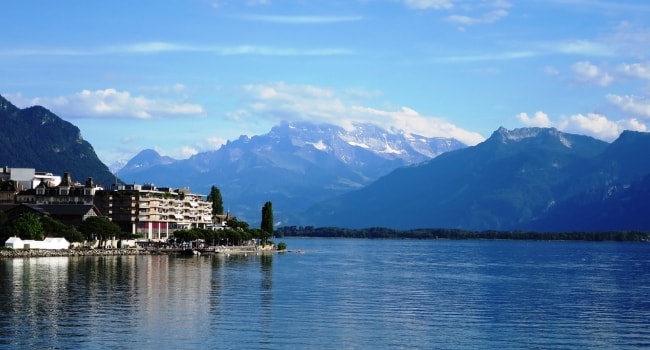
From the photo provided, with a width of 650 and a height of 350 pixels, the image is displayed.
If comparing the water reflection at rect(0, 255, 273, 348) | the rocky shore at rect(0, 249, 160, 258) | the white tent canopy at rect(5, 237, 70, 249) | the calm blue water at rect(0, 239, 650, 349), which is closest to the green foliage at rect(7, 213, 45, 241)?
the white tent canopy at rect(5, 237, 70, 249)

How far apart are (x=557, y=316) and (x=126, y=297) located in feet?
127

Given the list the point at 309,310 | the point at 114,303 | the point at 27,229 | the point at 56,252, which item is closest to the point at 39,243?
the point at 27,229

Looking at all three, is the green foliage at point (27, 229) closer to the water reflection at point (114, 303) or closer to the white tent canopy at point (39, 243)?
the white tent canopy at point (39, 243)

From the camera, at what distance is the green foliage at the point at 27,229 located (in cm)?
18088

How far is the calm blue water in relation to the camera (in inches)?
2557

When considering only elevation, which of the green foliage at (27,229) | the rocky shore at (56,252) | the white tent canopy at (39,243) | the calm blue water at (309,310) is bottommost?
the calm blue water at (309,310)

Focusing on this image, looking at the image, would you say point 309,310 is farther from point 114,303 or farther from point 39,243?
point 39,243

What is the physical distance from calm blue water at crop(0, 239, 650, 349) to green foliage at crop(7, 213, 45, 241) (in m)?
46.9

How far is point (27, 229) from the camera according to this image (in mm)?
181125

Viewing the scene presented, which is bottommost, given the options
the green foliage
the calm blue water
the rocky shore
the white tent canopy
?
the calm blue water

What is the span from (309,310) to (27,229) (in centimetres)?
11199

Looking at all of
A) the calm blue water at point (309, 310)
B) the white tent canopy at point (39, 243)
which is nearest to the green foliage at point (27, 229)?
the white tent canopy at point (39, 243)

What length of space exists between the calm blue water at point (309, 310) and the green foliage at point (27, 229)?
46.9 m

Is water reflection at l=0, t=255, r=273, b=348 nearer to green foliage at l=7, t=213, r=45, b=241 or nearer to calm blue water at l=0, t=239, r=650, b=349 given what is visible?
calm blue water at l=0, t=239, r=650, b=349
